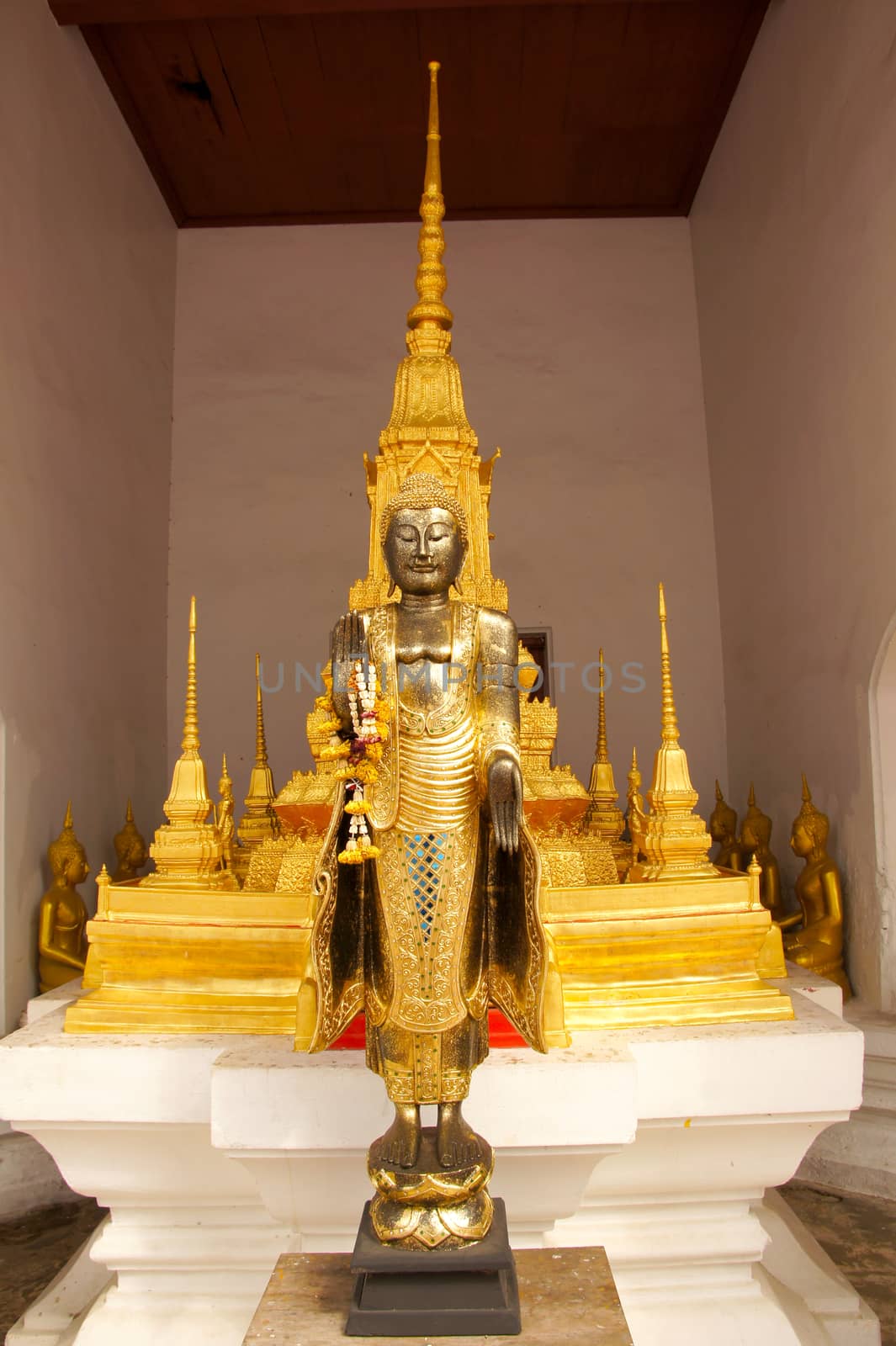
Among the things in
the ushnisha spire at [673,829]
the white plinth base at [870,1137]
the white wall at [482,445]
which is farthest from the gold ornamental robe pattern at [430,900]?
the white wall at [482,445]

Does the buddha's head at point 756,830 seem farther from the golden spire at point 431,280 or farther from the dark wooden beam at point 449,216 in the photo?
the dark wooden beam at point 449,216

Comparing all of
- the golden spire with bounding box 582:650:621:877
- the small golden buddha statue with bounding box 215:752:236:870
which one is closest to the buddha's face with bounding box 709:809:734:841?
the golden spire with bounding box 582:650:621:877

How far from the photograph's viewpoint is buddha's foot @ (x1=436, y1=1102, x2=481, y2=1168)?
6.88 ft

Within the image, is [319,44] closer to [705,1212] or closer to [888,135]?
[888,135]

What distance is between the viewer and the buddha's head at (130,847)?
510cm

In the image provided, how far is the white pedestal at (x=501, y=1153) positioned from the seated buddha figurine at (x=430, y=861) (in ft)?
1.70

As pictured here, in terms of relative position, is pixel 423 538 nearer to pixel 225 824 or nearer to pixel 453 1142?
pixel 453 1142

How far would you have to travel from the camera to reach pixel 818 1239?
144 inches

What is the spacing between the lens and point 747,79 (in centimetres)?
556

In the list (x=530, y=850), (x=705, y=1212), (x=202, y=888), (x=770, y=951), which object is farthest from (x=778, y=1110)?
(x=202, y=888)

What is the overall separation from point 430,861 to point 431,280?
3.06 metres

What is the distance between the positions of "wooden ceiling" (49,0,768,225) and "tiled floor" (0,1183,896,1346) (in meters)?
5.65

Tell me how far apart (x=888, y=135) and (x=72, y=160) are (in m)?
3.97

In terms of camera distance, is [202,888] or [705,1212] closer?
[705,1212]
